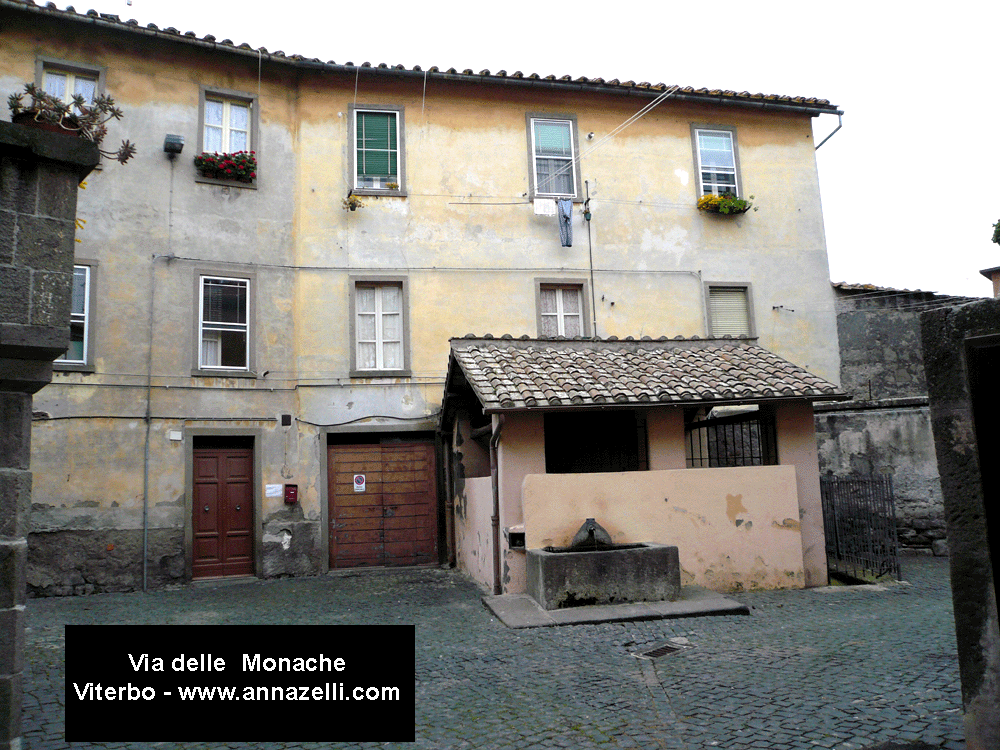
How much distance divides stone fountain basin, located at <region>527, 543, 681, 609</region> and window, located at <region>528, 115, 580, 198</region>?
316 inches

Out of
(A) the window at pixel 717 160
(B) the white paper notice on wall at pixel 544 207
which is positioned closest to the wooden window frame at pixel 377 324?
(B) the white paper notice on wall at pixel 544 207

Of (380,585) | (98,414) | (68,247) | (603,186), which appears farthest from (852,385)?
(68,247)

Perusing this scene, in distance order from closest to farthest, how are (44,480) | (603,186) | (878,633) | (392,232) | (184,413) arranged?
(878,633), (44,480), (184,413), (392,232), (603,186)

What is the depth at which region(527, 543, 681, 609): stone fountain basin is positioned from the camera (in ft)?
28.1

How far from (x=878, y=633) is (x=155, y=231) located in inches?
461

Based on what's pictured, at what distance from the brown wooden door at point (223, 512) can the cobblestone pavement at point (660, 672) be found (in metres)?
2.27

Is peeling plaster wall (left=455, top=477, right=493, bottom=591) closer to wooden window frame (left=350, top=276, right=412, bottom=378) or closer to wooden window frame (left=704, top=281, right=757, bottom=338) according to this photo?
wooden window frame (left=350, top=276, right=412, bottom=378)

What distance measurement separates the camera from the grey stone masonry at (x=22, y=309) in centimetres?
373

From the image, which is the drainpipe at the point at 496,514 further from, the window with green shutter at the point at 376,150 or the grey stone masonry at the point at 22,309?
the grey stone masonry at the point at 22,309

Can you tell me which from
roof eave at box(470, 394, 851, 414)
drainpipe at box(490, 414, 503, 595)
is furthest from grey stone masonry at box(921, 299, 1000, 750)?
drainpipe at box(490, 414, 503, 595)

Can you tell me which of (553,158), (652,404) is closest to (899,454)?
(652,404)

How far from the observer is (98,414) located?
11828 mm

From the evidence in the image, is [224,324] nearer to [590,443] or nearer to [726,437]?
[590,443]

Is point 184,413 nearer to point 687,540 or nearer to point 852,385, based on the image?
point 687,540
